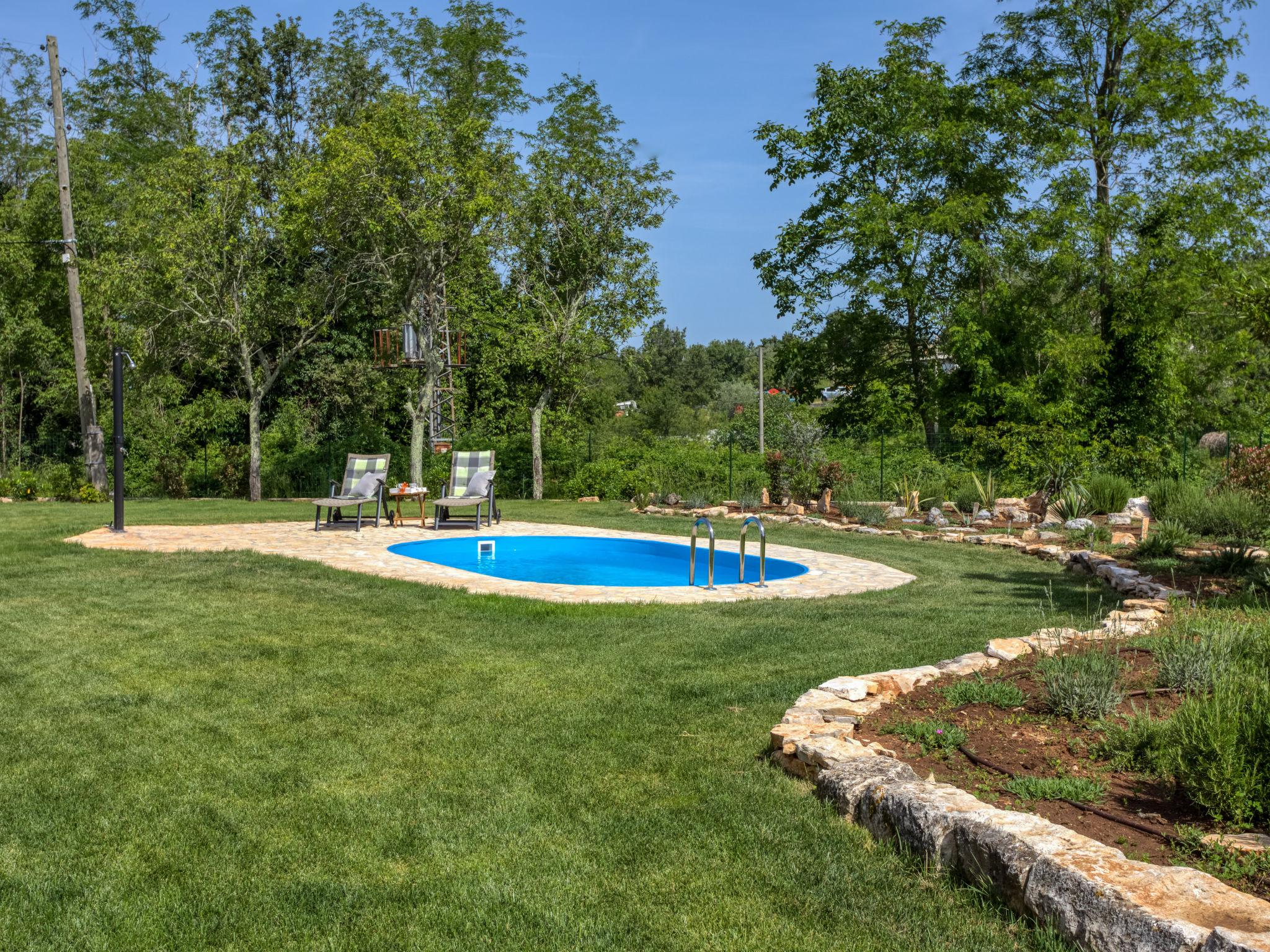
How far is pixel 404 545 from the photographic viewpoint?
11.0m

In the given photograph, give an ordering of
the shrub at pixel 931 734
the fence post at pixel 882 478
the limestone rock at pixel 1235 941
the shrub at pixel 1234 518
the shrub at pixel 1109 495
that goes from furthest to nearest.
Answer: the fence post at pixel 882 478, the shrub at pixel 1109 495, the shrub at pixel 1234 518, the shrub at pixel 931 734, the limestone rock at pixel 1235 941

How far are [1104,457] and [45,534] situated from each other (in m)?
16.5

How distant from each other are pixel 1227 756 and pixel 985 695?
1288mm

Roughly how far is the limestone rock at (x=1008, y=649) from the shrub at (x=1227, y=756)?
5.50ft

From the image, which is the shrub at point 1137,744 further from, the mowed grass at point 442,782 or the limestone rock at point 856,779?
the mowed grass at point 442,782

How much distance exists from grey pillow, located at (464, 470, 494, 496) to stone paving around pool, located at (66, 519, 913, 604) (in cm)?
62

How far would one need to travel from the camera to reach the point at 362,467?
44.9 ft

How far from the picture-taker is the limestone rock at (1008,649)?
475cm

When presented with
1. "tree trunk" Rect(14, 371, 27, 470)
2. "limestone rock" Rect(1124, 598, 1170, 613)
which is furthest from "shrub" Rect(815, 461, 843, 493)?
"tree trunk" Rect(14, 371, 27, 470)

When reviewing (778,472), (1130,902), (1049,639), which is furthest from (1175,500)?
(1130,902)

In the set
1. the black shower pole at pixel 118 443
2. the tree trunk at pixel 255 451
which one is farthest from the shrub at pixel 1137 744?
the tree trunk at pixel 255 451

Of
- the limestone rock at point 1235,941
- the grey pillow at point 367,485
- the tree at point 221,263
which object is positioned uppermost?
the tree at point 221,263

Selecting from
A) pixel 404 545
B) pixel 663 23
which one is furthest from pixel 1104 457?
pixel 404 545

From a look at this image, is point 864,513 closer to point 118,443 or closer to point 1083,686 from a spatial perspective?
point 1083,686
